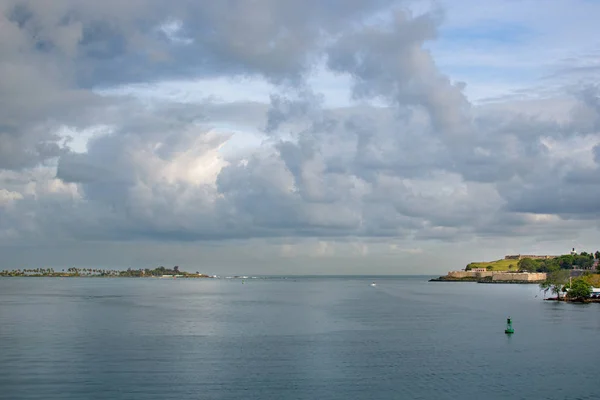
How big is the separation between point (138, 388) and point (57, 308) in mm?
111316

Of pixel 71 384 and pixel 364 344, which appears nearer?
pixel 71 384

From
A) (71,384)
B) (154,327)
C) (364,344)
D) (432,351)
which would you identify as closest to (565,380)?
(432,351)

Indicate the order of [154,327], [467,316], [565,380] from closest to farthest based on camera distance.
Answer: [565,380] → [154,327] → [467,316]

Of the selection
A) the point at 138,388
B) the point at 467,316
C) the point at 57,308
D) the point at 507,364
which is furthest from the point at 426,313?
the point at 138,388

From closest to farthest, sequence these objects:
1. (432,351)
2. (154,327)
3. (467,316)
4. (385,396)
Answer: (385,396) < (432,351) < (154,327) < (467,316)

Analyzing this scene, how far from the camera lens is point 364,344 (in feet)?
313

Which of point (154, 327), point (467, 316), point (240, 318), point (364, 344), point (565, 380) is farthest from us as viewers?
point (467, 316)

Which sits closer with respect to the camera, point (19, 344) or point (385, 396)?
point (385, 396)

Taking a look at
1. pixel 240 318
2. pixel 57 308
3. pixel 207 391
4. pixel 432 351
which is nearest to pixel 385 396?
pixel 207 391

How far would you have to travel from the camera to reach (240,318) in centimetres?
13875

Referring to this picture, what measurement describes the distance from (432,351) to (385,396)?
29.2 metres

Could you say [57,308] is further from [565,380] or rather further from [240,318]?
[565,380]

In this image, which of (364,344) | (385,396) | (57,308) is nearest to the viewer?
(385,396)

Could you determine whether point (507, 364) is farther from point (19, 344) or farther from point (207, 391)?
point (19, 344)
